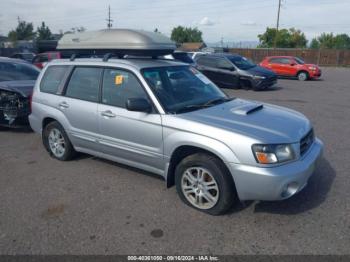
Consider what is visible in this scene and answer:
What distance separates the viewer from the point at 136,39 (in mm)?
4531

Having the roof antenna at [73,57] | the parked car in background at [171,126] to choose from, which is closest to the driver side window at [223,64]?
the parked car in background at [171,126]

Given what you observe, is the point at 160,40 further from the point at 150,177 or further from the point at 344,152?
the point at 344,152

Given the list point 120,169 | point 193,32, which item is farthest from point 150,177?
point 193,32

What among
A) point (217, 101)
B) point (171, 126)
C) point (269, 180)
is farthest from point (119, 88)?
point (269, 180)

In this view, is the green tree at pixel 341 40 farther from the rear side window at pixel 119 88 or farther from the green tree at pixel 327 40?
the rear side window at pixel 119 88

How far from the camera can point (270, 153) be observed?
3250 millimetres

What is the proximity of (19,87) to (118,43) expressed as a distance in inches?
139

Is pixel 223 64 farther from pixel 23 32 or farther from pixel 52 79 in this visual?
pixel 23 32

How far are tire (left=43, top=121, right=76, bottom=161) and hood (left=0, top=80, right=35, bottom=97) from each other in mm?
1928

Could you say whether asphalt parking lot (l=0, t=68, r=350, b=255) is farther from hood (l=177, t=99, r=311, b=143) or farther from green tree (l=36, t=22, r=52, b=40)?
green tree (l=36, t=22, r=52, b=40)

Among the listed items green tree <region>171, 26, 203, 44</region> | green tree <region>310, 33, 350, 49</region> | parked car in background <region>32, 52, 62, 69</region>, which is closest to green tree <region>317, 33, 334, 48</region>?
green tree <region>310, 33, 350, 49</region>

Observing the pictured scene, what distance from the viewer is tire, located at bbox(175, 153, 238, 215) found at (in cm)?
346

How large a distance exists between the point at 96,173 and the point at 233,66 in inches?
429

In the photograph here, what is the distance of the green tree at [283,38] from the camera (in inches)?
2675
